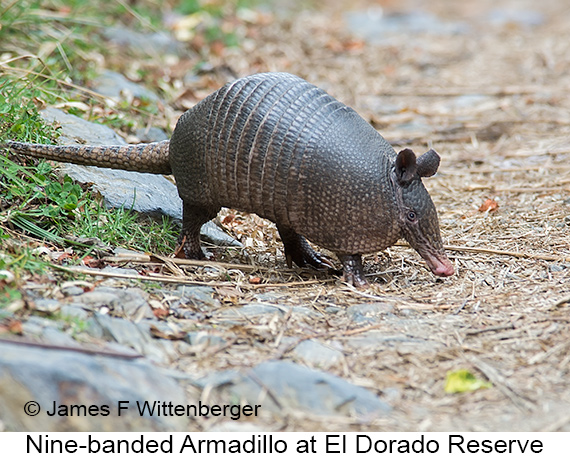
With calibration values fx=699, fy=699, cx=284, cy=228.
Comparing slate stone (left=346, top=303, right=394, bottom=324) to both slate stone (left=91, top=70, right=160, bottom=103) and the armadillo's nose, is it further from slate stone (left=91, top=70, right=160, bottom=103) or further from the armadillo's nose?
slate stone (left=91, top=70, right=160, bottom=103)

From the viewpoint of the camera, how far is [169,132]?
7.69 m

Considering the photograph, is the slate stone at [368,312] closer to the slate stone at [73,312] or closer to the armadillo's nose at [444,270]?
the armadillo's nose at [444,270]

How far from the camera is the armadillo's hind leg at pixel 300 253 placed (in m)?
5.74

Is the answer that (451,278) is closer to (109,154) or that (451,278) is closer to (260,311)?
(260,311)

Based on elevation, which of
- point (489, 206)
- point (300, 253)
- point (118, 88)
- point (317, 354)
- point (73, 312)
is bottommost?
point (300, 253)

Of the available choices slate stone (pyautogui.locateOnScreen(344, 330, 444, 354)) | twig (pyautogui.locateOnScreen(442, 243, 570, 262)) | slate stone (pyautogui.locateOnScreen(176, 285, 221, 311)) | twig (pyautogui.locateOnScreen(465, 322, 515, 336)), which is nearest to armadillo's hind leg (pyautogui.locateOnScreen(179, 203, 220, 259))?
slate stone (pyautogui.locateOnScreen(176, 285, 221, 311))

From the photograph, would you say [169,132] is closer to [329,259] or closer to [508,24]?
[329,259]

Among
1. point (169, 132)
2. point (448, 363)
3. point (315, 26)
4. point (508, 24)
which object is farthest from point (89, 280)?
→ point (508, 24)

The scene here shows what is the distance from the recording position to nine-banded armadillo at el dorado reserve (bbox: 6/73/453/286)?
4.97 meters

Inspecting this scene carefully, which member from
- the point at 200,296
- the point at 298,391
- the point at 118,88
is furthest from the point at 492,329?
the point at 118,88

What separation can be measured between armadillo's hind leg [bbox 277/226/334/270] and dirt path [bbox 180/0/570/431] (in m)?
0.42

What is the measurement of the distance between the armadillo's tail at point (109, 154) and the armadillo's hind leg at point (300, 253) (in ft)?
3.76

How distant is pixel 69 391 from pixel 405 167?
282 centimetres

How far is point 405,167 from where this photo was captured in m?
4.96
